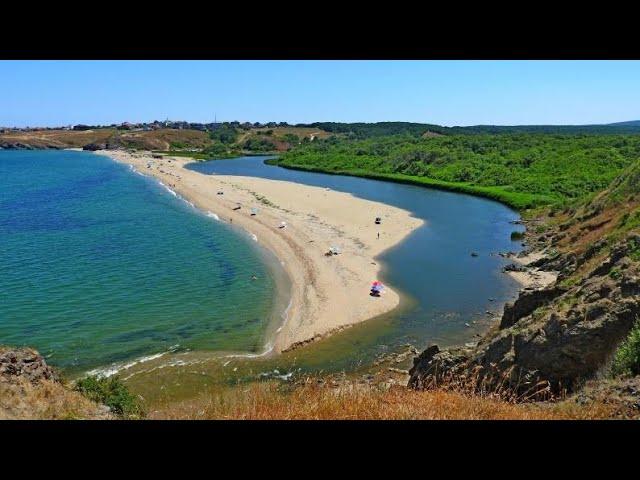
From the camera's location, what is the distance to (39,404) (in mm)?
8484

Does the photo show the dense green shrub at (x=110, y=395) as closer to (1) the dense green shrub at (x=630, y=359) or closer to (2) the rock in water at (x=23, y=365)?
(2) the rock in water at (x=23, y=365)

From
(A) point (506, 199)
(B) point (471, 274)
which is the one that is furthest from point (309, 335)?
(A) point (506, 199)

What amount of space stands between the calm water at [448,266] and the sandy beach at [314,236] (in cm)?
173

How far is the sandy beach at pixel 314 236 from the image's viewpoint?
98.8 feet

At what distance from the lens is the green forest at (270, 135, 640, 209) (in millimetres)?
73938

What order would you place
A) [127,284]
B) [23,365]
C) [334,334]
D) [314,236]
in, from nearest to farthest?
[23,365] < [334,334] < [127,284] < [314,236]

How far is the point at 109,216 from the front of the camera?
6231 cm

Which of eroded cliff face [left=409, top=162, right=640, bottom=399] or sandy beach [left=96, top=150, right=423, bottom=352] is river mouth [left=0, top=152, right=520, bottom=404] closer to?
sandy beach [left=96, top=150, right=423, bottom=352]

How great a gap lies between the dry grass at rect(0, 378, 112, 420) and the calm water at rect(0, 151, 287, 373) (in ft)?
44.7

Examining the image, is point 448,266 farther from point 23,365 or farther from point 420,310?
point 23,365

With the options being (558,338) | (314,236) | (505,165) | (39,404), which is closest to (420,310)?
(558,338)

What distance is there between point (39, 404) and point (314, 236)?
1658 inches
